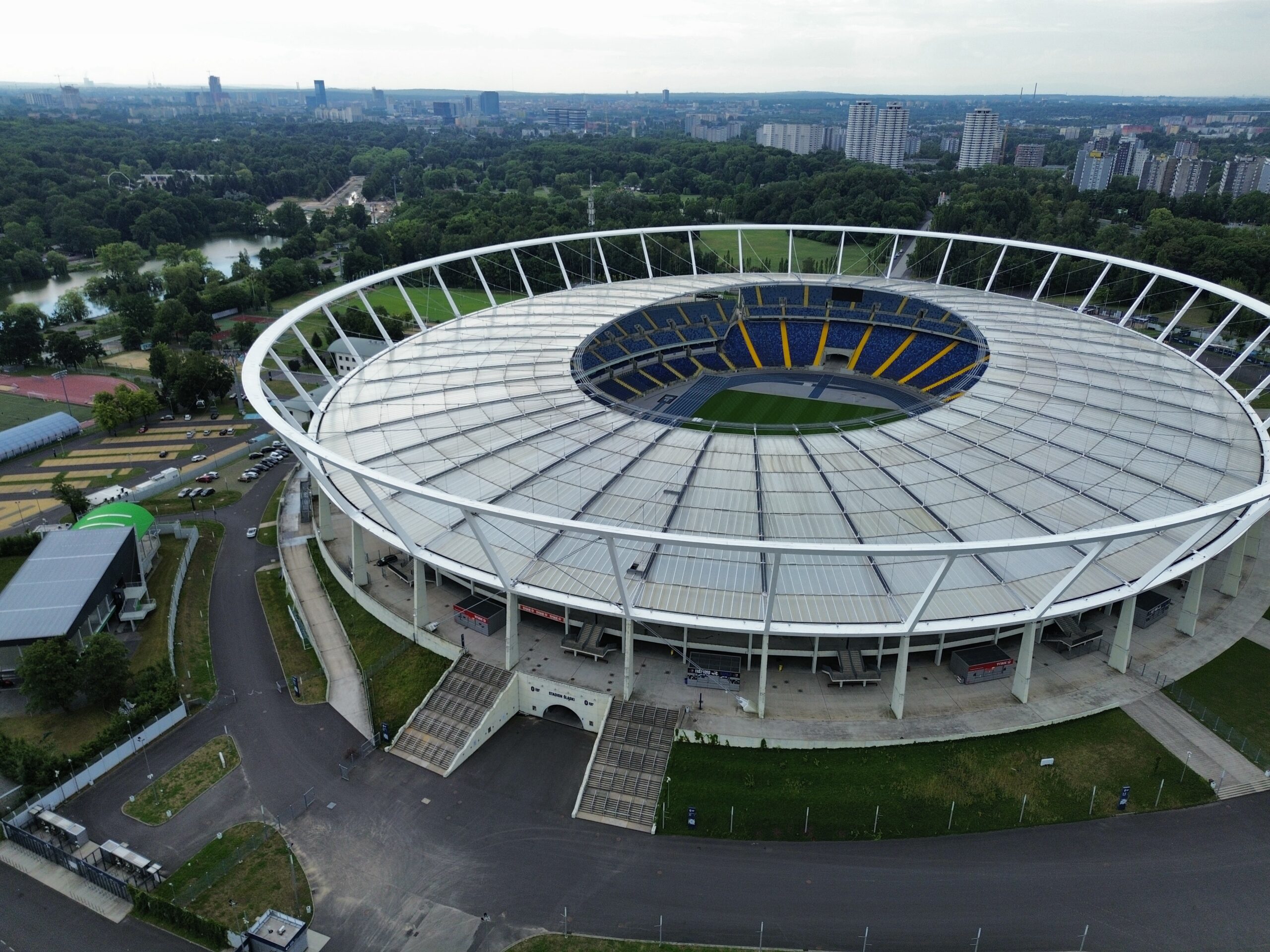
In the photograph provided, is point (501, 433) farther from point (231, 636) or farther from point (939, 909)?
point (939, 909)

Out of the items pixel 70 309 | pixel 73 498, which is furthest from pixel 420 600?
pixel 70 309

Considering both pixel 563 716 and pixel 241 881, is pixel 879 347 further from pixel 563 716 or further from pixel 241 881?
pixel 241 881

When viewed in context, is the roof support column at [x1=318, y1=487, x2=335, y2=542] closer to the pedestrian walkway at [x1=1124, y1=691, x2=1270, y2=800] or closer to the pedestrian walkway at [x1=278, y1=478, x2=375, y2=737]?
the pedestrian walkway at [x1=278, y1=478, x2=375, y2=737]

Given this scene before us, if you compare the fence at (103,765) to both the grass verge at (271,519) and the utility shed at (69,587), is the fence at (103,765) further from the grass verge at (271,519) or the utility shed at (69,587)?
the grass verge at (271,519)

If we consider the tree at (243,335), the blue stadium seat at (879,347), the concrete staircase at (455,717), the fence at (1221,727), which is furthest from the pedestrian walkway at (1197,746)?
the tree at (243,335)

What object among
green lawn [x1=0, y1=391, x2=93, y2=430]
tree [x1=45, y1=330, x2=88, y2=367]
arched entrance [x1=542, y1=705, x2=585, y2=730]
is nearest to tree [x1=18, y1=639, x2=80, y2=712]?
arched entrance [x1=542, y1=705, x2=585, y2=730]
